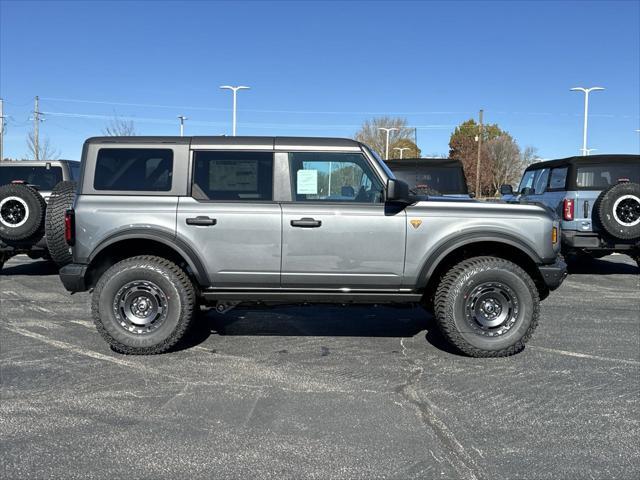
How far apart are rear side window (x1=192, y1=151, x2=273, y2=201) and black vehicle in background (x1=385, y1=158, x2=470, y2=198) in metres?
6.08

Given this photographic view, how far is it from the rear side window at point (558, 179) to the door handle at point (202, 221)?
702 centimetres

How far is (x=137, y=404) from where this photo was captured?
3.80 meters

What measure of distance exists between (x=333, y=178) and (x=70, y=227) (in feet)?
7.98

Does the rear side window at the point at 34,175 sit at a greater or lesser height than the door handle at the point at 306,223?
greater

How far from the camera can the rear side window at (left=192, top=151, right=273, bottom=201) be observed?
4961 millimetres

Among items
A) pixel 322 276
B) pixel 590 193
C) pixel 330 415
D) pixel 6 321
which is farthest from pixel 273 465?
pixel 590 193

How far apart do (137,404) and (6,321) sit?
10.9 feet

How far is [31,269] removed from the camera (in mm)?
10414

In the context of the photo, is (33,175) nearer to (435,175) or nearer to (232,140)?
(232,140)

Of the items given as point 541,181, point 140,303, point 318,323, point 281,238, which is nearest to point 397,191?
point 281,238

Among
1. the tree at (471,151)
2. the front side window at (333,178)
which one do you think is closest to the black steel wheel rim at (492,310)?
the front side window at (333,178)

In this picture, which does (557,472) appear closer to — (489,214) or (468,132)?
(489,214)

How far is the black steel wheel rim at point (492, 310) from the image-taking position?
491cm

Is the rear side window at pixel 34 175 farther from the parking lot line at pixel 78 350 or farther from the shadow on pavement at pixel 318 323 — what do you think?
the shadow on pavement at pixel 318 323
